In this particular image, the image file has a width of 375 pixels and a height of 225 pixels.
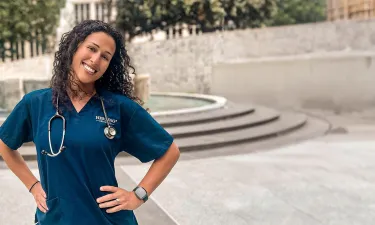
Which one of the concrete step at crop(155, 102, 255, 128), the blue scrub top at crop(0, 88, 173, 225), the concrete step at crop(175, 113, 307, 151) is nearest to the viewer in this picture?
the blue scrub top at crop(0, 88, 173, 225)

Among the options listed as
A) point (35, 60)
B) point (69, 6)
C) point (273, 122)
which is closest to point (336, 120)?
point (273, 122)

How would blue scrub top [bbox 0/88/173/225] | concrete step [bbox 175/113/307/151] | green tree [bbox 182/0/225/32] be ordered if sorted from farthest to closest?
green tree [bbox 182/0/225/32]
concrete step [bbox 175/113/307/151]
blue scrub top [bbox 0/88/173/225]

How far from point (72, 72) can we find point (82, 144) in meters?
0.32

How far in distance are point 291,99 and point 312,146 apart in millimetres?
5579

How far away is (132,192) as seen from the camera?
174 centimetres

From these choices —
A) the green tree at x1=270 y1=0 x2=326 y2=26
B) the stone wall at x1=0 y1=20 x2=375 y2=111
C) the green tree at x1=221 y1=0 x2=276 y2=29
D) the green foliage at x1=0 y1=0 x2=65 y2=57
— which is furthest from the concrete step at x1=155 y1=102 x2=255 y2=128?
the green tree at x1=270 y1=0 x2=326 y2=26

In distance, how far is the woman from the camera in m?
1.62

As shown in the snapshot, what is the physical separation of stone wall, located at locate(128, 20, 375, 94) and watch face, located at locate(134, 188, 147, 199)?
12.1 metres

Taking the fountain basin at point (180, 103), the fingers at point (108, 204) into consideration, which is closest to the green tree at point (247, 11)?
the fountain basin at point (180, 103)

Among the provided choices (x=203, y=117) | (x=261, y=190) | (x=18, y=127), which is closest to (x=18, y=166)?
(x=18, y=127)

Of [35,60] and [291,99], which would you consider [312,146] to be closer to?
[291,99]

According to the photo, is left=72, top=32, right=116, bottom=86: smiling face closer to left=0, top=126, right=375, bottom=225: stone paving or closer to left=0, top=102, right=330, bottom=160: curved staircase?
left=0, top=126, right=375, bottom=225: stone paving

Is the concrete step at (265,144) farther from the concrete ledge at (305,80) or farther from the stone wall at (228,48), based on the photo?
the stone wall at (228,48)

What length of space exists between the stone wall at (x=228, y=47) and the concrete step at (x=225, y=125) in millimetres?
3705
